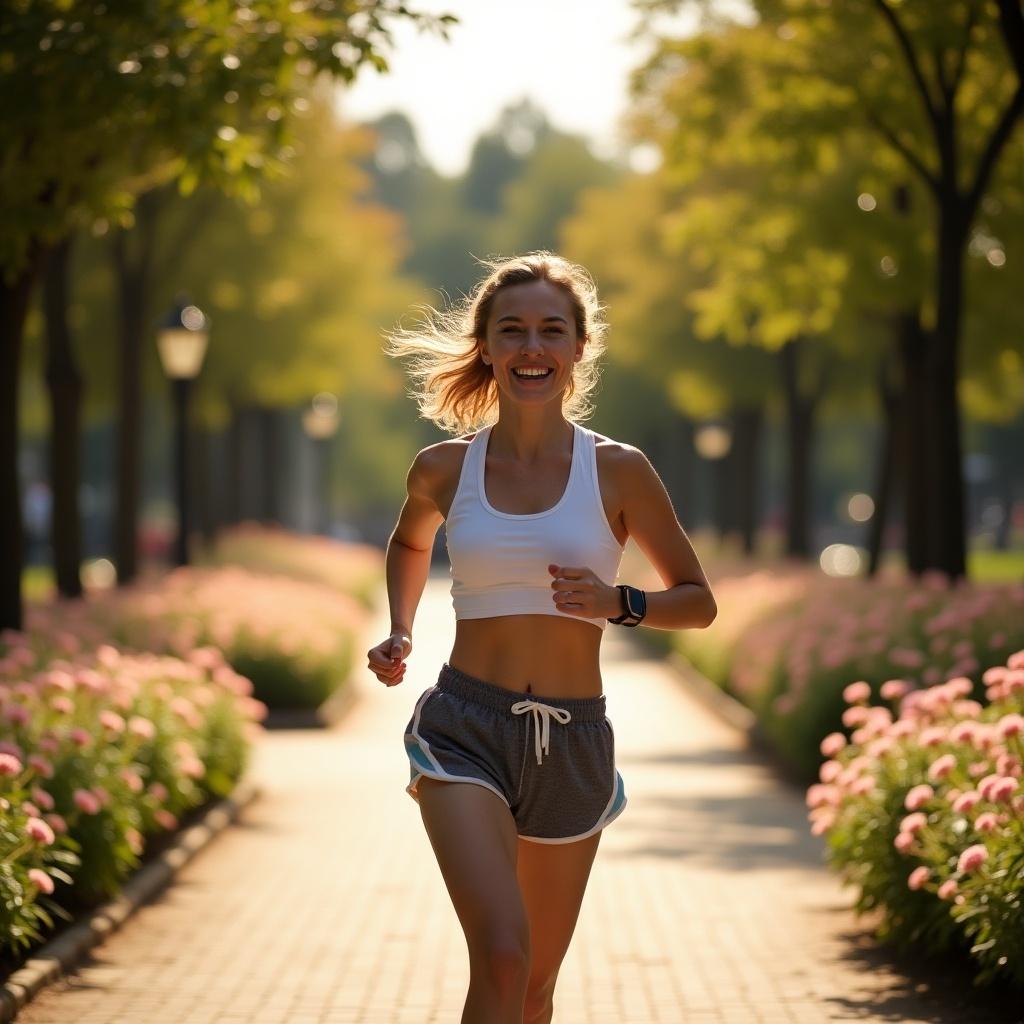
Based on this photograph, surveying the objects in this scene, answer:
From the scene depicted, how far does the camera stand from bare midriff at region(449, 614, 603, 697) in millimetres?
5082

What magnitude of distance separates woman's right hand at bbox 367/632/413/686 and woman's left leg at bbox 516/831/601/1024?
19.4 inches

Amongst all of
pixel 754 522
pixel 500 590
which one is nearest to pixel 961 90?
pixel 500 590

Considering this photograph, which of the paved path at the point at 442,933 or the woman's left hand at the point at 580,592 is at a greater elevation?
the woman's left hand at the point at 580,592

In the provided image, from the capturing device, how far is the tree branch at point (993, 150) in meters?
16.3

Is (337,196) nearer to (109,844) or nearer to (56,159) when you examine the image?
(56,159)

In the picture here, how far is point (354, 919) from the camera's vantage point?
→ 963cm

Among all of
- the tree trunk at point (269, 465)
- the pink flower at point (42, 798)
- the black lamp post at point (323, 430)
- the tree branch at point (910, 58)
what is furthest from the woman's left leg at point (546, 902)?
the tree trunk at point (269, 465)

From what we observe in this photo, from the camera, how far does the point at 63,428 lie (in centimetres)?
1978

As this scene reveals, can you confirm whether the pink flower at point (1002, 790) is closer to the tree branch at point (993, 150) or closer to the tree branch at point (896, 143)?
the tree branch at point (993, 150)

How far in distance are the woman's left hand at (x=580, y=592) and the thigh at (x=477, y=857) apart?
19.2 inches

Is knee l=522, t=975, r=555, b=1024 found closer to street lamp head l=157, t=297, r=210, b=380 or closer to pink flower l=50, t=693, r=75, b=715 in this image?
pink flower l=50, t=693, r=75, b=715

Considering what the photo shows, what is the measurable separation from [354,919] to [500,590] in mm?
4883

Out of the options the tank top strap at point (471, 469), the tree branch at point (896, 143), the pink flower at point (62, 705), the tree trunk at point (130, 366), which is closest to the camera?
the tank top strap at point (471, 469)

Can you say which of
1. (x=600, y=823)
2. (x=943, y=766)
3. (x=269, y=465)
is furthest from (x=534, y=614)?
(x=269, y=465)
